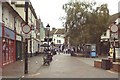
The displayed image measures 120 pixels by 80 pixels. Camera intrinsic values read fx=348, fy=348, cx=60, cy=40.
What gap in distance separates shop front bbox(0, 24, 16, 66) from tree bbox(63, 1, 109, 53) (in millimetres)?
29514

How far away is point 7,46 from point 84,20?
1417 inches

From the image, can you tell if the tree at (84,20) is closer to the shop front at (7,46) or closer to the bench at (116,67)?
the shop front at (7,46)

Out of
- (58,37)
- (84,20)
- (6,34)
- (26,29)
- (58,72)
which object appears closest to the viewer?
(26,29)

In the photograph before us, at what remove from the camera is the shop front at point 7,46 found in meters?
29.0

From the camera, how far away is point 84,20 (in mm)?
66500

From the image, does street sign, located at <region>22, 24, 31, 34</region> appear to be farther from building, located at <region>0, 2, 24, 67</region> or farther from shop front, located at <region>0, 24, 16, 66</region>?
shop front, located at <region>0, 24, 16, 66</region>

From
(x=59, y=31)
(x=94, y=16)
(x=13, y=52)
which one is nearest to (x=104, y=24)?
(x=94, y=16)

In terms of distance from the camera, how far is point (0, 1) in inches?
1043

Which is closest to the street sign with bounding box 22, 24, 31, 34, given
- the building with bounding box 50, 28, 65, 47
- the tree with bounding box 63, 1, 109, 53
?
the tree with bounding box 63, 1, 109, 53

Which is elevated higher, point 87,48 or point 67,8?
point 67,8

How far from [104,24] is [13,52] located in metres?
34.4

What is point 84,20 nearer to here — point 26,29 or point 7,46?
point 7,46

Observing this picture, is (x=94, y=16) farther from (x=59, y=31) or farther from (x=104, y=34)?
(x=59, y=31)

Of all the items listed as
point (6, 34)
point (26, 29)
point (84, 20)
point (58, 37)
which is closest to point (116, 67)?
point (26, 29)
